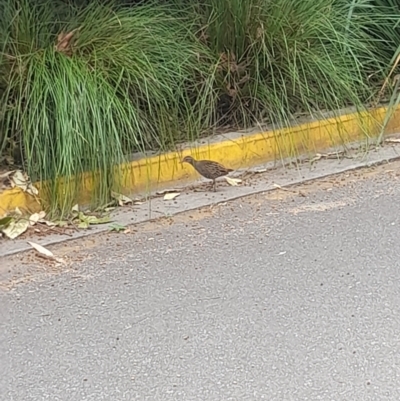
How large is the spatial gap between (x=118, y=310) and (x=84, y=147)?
5.08 feet

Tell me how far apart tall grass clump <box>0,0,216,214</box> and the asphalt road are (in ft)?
1.96

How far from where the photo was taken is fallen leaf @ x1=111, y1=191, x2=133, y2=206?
18.4 ft

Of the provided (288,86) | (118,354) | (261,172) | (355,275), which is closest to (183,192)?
(261,172)

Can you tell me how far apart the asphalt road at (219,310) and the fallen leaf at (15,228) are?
12.3 inches

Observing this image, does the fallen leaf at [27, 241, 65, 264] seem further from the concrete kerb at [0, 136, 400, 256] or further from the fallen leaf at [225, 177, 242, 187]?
the fallen leaf at [225, 177, 242, 187]

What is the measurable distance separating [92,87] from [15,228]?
40.8 inches

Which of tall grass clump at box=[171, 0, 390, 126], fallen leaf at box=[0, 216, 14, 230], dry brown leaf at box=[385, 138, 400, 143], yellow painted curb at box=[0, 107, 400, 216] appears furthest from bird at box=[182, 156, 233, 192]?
dry brown leaf at box=[385, 138, 400, 143]

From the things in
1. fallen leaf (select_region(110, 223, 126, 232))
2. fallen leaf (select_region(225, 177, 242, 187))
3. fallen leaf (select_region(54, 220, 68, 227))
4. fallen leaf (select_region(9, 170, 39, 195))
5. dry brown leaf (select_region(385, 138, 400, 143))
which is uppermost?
fallen leaf (select_region(9, 170, 39, 195))

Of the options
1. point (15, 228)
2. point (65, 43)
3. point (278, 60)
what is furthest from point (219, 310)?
point (278, 60)

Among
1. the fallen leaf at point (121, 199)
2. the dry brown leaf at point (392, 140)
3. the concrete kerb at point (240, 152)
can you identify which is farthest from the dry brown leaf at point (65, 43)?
the dry brown leaf at point (392, 140)

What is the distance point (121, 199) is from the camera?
5609mm

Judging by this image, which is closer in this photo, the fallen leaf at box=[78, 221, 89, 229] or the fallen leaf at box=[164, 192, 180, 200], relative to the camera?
the fallen leaf at box=[78, 221, 89, 229]

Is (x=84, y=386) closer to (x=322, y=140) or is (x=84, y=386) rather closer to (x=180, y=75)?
(x=180, y=75)

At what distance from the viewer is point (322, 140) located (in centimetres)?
658
